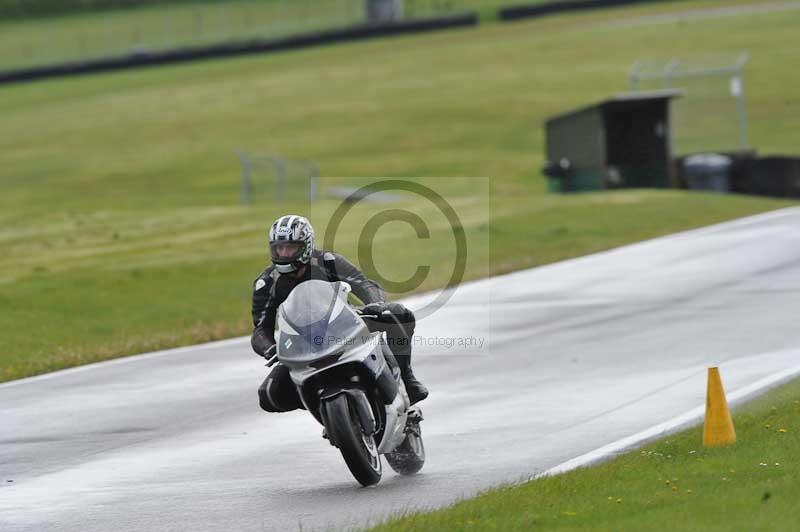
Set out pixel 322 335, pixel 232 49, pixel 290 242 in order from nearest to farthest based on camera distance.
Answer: pixel 322 335, pixel 290 242, pixel 232 49

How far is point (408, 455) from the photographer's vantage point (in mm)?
9148

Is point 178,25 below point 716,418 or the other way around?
below

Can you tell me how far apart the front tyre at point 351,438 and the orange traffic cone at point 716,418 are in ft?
6.89

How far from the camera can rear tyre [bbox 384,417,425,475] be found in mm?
9125

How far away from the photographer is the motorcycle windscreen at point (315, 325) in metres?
8.37

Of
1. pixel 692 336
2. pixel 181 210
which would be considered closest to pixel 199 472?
pixel 692 336

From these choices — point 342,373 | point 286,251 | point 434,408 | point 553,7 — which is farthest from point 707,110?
point 553,7

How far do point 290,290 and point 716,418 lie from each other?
280cm

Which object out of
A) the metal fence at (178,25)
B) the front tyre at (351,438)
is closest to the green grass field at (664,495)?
the front tyre at (351,438)

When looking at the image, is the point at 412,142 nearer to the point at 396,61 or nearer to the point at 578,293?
the point at 396,61

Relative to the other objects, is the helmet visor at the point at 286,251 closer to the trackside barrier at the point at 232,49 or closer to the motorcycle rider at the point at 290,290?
the motorcycle rider at the point at 290,290

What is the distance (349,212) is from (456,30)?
38.2 m

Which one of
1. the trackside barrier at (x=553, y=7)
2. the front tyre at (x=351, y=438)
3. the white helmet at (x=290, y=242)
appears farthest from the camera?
the trackside barrier at (x=553, y=7)

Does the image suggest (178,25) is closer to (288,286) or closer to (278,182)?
(278,182)
